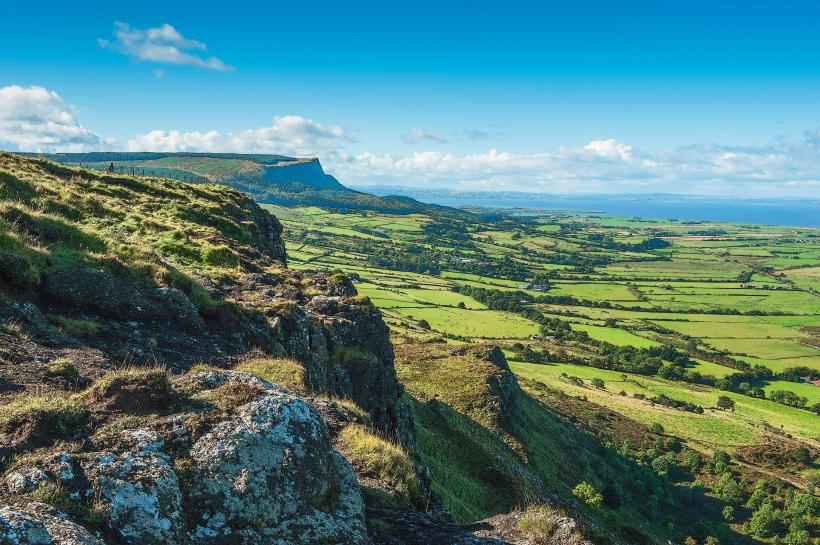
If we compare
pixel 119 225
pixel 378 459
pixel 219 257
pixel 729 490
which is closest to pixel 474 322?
pixel 729 490

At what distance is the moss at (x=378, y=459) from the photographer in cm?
1305

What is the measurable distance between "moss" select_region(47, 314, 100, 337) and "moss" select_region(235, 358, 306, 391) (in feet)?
16.4

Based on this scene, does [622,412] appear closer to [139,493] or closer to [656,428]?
[656,428]

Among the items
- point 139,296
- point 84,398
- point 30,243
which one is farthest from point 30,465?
point 30,243

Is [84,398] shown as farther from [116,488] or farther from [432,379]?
[432,379]

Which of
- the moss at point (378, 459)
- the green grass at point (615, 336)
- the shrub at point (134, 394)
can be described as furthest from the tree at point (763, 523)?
the shrub at point (134, 394)

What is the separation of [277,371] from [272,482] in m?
9.43

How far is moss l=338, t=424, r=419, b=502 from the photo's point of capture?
13047 mm

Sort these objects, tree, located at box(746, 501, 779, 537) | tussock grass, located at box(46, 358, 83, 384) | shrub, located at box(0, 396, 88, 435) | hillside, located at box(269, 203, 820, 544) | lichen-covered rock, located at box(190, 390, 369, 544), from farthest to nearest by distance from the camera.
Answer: tree, located at box(746, 501, 779, 537), hillside, located at box(269, 203, 820, 544), tussock grass, located at box(46, 358, 83, 384), shrub, located at box(0, 396, 88, 435), lichen-covered rock, located at box(190, 390, 369, 544)

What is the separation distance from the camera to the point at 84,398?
10156mm

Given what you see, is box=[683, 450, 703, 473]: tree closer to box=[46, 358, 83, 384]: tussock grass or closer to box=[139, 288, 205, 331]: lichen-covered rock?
box=[139, 288, 205, 331]: lichen-covered rock

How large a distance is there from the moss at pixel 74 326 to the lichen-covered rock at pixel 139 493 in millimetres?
9976

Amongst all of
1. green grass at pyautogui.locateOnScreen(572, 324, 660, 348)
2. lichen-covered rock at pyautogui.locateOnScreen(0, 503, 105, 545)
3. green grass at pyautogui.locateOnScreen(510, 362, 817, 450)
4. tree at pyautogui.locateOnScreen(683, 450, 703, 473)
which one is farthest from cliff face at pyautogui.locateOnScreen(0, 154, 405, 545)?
green grass at pyautogui.locateOnScreen(572, 324, 660, 348)

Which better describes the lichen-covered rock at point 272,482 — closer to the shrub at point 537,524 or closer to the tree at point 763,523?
the shrub at point 537,524
